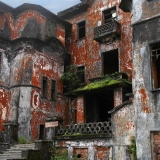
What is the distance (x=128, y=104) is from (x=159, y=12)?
14.6ft

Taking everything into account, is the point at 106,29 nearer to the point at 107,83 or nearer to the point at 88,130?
the point at 107,83

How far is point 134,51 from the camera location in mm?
12469

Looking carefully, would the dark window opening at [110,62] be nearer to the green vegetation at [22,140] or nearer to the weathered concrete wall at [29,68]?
the weathered concrete wall at [29,68]

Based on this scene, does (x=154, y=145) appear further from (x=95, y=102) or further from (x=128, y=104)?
(x=95, y=102)

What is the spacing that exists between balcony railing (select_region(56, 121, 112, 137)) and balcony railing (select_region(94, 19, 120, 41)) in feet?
28.5

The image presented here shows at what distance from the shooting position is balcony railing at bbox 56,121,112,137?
13.3 meters

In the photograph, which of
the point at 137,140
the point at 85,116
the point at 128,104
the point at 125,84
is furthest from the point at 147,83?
the point at 85,116

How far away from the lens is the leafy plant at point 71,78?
21812 millimetres

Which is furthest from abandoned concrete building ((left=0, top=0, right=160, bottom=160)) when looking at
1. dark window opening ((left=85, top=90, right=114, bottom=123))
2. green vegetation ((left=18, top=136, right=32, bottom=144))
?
green vegetation ((left=18, top=136, right=32, bottom=144))

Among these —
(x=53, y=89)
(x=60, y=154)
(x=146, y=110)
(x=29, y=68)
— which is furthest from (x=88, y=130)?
(x=53, y=89)

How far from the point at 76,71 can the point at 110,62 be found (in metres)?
3.26

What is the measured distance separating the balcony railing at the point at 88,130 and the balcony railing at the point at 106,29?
8682 mm

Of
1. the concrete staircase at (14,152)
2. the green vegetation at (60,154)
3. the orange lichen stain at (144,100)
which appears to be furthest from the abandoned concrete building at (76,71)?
the concrete staircase at (14,152)

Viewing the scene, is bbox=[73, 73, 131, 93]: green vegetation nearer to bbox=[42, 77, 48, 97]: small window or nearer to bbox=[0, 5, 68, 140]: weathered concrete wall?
bbox=[42, 77, 48, 97]: small window
